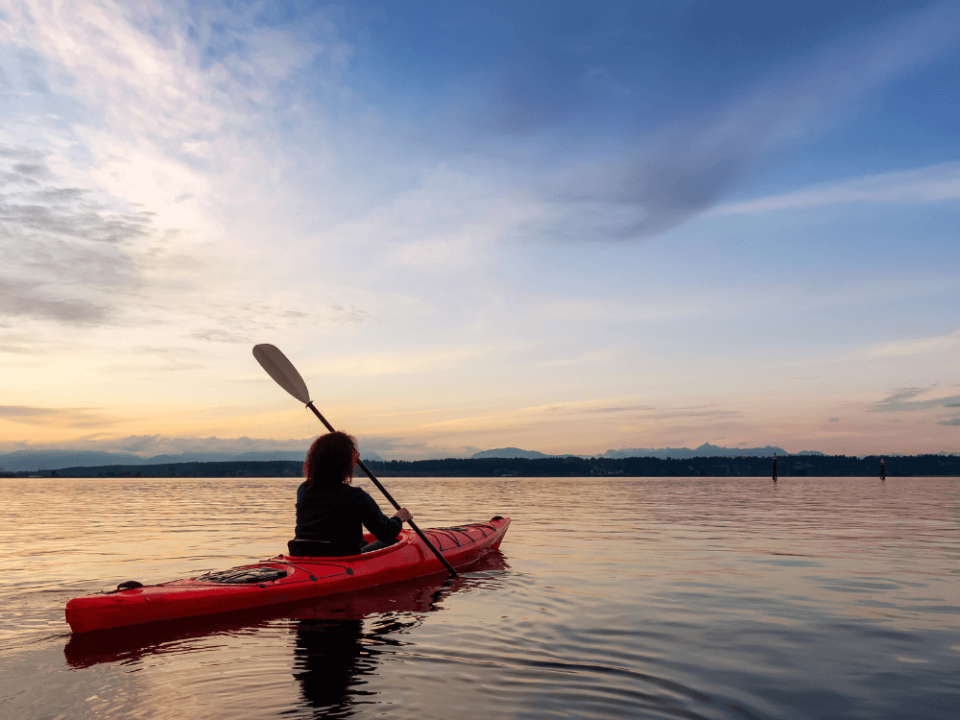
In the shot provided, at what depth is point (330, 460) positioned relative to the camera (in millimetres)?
7895

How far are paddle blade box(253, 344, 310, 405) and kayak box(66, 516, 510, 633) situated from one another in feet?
10.1

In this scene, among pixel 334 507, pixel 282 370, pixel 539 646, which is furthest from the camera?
pixel 282 370

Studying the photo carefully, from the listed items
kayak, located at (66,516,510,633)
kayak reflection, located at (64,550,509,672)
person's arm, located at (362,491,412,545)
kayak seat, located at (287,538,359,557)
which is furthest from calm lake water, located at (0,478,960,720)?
person's arm, located at (362,491,412,545)

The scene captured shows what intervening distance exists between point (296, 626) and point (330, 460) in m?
1.87

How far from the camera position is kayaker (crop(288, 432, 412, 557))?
793 cm

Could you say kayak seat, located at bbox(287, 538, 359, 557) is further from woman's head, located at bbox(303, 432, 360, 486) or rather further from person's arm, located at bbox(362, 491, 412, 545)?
woman's head, located at bbox(303, 432, 360, 486)

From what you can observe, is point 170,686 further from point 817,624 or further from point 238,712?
point 817,624

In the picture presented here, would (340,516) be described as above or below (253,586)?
above

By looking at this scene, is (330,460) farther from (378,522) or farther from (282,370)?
(282,370)

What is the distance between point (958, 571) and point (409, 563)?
871cm

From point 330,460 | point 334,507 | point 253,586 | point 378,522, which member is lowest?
point 253,586

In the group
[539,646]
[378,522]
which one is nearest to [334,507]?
[378,522]

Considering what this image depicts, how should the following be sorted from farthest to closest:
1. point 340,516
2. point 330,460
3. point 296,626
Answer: point 340,516
point 330,460
point 296,626

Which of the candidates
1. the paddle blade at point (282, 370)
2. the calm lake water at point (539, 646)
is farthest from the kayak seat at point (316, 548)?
the paddle blade at point (282, 370)
